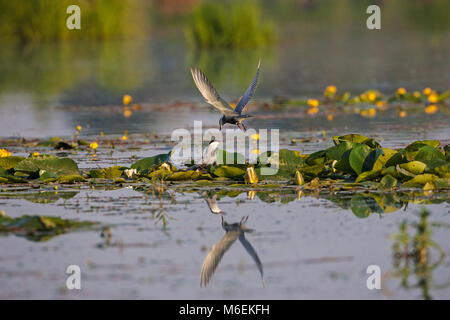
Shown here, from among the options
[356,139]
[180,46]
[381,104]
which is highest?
[180,46]

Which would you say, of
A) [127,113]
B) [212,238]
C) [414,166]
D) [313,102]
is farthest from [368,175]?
[127,113]

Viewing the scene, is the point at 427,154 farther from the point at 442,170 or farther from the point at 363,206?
the point at 363,206

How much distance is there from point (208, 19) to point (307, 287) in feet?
68.7

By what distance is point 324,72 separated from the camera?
18.4 metres

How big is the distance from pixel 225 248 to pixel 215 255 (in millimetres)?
171

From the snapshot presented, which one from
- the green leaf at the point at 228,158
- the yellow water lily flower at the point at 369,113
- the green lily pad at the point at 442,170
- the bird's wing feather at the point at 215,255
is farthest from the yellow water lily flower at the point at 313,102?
the bird's wing feather at the point at 215,255

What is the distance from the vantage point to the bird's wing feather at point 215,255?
4641mm

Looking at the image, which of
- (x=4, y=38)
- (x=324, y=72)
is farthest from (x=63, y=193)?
(x=4, y=38)

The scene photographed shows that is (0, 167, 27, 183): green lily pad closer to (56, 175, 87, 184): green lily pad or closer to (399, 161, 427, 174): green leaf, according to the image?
(56, 175, 87, 184): green lily pad

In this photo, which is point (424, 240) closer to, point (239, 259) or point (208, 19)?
point (239, 259)

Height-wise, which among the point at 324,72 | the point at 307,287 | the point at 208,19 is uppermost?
the point at 208,19

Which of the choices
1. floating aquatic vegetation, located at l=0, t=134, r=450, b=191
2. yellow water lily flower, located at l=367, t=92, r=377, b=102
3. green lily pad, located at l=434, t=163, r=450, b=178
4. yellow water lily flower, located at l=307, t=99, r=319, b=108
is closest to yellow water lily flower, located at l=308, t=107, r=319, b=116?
yellow water lily flower, located at l=307, t=99, r=319, b=108

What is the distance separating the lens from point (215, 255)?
16.3ft

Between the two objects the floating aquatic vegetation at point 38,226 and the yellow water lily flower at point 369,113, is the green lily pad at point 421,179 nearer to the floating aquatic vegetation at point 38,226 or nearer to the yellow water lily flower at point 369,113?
the floating aquatic vegetation at point 38,226
